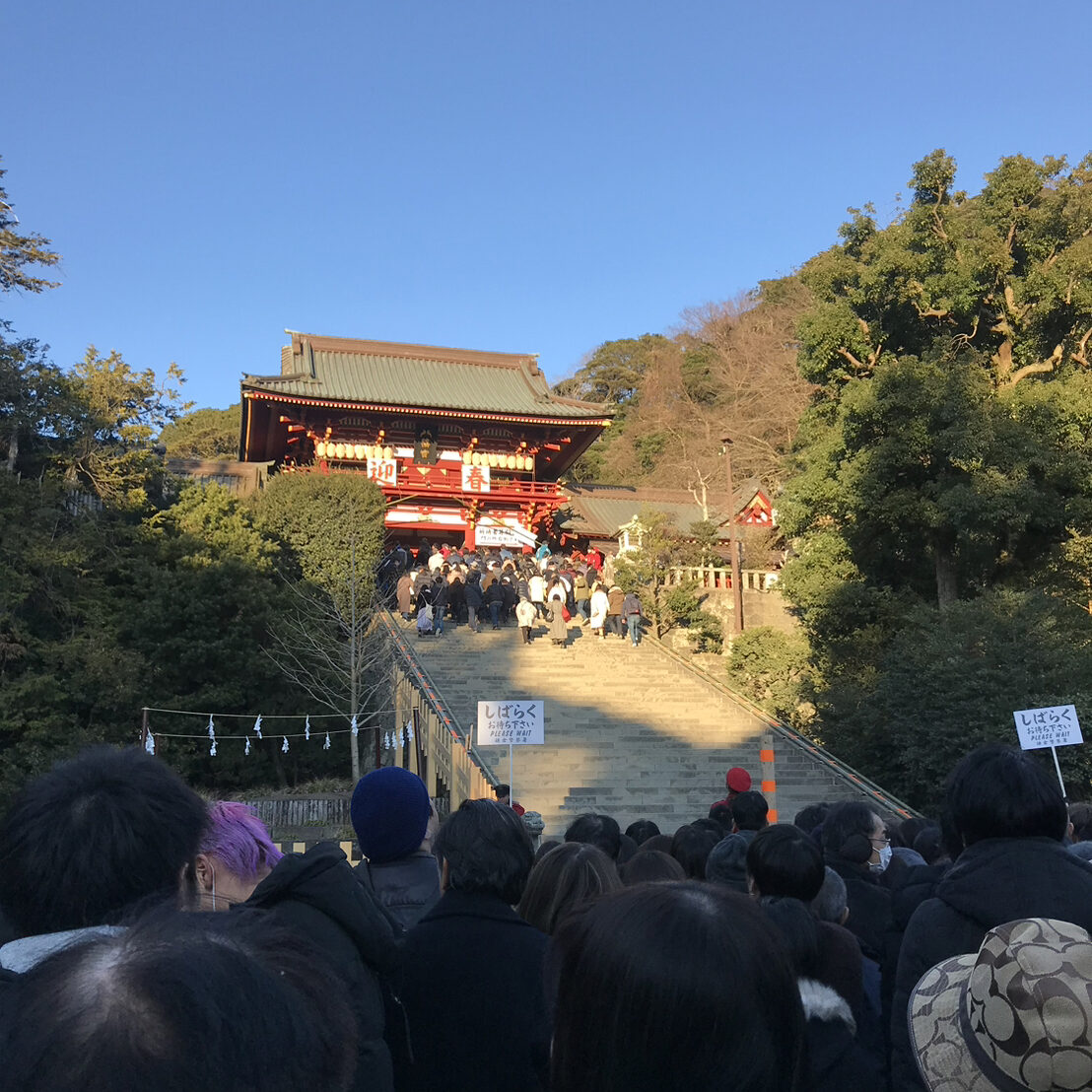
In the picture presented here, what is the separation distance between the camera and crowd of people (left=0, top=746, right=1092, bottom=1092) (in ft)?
3.46

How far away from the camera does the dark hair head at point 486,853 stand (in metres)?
2.67

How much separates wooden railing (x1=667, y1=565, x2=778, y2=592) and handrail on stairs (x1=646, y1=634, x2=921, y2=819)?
4757 millimetres

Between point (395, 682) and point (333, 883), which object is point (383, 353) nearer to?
point (395, 682)

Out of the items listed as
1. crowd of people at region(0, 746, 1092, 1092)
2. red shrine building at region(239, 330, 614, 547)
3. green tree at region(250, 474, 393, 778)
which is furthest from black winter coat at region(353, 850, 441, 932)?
red shrine building at region(239, 330, 614, 547)

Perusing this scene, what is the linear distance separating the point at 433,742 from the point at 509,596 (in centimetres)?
696

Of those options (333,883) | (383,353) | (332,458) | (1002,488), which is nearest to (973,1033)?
(333,883)

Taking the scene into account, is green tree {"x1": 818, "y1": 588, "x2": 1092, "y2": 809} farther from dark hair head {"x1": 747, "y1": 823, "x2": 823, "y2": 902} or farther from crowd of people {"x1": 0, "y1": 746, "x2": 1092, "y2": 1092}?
crowd of people {"x1": 0, "y1": 746, "x2": 1092, "y2": 1092}

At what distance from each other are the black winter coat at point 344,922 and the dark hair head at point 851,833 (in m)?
2.38

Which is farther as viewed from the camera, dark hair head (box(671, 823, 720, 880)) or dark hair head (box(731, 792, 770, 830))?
dark hair head (box(731, 792, 770, 830))

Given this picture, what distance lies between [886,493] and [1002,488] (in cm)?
229

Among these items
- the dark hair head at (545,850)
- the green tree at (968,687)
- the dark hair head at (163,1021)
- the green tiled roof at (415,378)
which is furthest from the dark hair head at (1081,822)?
the green tiled roof at (415,378)

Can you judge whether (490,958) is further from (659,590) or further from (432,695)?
(659,590)

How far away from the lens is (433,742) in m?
14.4

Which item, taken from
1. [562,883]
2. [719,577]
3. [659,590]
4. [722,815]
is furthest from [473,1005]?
[719,577]
